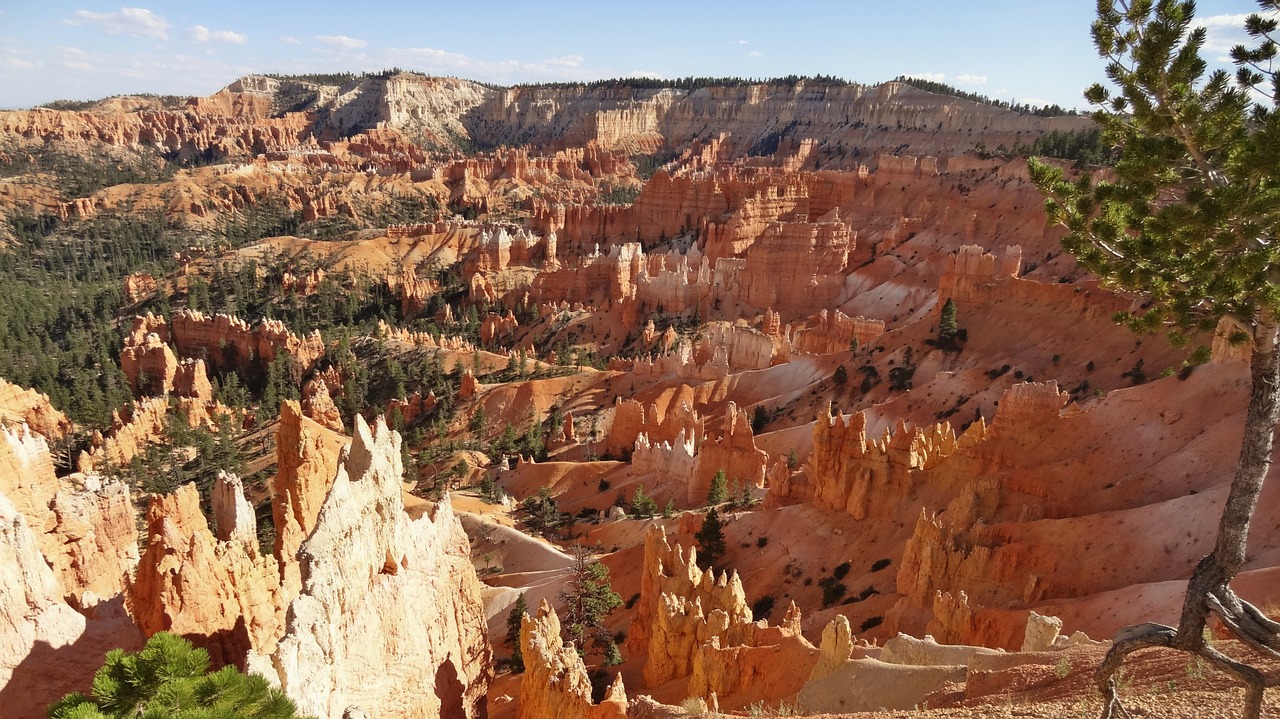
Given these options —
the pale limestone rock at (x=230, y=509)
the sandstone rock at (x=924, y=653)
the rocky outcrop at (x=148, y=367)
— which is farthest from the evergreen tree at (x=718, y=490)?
the rocky outcrop at (x=148, y=367)

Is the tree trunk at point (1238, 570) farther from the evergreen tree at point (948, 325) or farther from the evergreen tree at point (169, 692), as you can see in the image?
the evergreen tree at point (948, 325)

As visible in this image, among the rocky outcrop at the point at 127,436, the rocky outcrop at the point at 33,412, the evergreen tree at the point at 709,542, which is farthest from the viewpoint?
the rocky outcrop at the point at 33,412

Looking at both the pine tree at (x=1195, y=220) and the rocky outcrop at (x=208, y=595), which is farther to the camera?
the rocky outcrop at (x=208, y=595)

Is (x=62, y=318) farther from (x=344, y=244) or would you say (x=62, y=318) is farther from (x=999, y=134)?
(x=999, y=134)

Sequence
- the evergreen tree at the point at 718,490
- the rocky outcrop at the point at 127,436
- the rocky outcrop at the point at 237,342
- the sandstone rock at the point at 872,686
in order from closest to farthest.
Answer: the sandstone rock at the point at 872,686, the evergreen tree at the point at 718,490, the rocky outcrop at the point at 127,436, the rocky outcrop at the point at 237,342

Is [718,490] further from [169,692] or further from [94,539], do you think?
[169,692]

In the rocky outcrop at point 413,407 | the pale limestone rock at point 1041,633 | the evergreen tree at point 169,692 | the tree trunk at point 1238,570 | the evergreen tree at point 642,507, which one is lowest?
the rocky outcrop at point 413,407

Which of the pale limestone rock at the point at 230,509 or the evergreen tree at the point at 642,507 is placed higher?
the pale limestone rock at the point at 230,509

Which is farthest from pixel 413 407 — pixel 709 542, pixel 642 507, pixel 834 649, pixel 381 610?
pixel 834 649
